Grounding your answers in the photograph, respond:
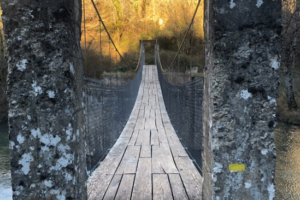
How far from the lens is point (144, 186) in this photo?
1.73 meters

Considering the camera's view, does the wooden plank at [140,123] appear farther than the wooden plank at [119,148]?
Yes

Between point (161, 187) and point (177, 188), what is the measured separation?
10 cm

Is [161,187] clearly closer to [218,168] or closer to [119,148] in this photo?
[218,168]

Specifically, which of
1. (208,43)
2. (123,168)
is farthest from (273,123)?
(123,168)

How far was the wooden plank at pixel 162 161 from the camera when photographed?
2034 millimetres

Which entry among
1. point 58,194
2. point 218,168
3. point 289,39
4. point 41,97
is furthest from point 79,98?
point 289,39

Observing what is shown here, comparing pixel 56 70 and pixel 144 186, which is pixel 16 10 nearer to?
pixel 56 70

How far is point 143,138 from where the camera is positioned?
3182 millimetres

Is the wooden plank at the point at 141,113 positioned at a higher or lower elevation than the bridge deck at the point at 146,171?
higher

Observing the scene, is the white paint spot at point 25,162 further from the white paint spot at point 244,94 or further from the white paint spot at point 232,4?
the white paint spot at point 232,4

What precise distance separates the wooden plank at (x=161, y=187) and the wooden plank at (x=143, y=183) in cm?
4

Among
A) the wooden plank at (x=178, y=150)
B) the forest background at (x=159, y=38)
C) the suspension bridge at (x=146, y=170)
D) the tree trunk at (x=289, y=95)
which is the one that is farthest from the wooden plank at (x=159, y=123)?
the tree trunk at (x=289, y=95)

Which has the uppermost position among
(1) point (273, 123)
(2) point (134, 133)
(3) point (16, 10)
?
(3) point (16, 10)

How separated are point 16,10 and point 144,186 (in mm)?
Answer: 1247
